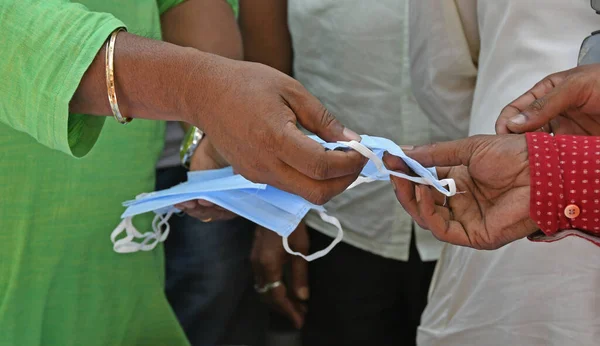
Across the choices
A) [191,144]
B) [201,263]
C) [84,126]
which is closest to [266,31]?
[191,144]

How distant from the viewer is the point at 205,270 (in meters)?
1.61

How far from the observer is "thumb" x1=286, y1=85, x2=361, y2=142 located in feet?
2.73

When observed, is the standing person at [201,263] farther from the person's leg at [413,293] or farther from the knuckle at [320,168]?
the knuckle at [320,168]

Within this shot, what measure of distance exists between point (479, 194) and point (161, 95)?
1.55ft

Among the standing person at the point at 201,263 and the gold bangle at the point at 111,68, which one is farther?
the standing person at the point at 201,263

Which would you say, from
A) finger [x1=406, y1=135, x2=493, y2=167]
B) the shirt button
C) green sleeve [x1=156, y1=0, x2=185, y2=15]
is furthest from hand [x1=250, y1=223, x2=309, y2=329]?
the shirt button

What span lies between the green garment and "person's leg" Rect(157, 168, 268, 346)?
0.33 m

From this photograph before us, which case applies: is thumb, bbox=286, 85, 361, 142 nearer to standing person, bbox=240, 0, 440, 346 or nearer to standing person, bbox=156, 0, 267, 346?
standing person, bbox=240, 0, 440, 346

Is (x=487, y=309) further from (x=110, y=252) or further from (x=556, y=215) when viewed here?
(x=110, y=252)

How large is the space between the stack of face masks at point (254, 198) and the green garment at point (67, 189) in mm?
45

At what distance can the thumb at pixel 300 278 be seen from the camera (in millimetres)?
1695

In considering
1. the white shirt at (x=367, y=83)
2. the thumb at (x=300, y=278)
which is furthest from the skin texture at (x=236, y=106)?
the thumb at (x=300, y=278)

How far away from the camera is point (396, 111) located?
146 centimetres

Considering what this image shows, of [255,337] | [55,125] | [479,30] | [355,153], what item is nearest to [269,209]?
[355,153]
